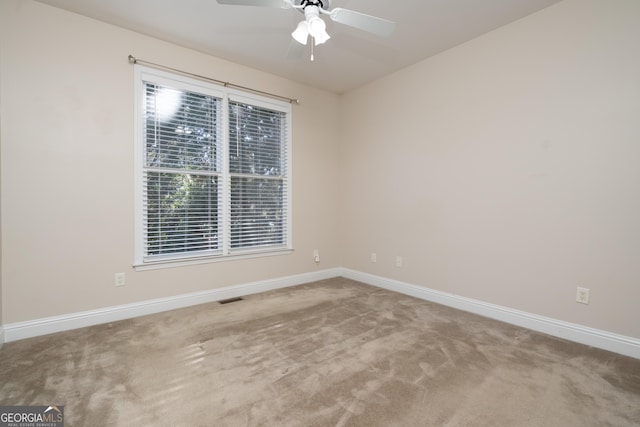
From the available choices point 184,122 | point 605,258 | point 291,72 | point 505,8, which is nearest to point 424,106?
point 505,8

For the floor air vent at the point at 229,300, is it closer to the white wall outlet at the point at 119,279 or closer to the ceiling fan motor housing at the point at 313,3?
the white wall outlet at the point at 119,279

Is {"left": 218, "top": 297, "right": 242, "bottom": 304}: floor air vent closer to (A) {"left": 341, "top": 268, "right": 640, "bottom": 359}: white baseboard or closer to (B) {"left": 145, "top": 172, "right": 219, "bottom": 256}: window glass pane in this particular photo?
(B) {"left": 145, "top": 172, "right": 219, "bottom": 256}: window glass pane

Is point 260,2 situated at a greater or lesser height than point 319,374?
greater

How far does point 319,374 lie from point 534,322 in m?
2.02

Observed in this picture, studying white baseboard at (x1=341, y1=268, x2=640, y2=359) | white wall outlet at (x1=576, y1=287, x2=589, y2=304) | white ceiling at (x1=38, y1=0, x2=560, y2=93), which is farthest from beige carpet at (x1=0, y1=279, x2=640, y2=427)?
white ceiling at (x1=38, y1=0, x2=560, y2=93)

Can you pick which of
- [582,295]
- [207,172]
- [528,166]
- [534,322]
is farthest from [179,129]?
[582,295]

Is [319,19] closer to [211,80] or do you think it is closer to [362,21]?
[362,21]

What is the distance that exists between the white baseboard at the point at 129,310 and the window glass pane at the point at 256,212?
53cm

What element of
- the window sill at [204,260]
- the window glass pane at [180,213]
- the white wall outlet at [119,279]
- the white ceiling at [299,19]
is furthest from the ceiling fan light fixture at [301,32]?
the white wall outlet at [119,279]

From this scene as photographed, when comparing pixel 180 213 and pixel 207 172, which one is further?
pixel 207 172

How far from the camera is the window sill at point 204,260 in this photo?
Result: 2.98m

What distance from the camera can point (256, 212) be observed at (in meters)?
3.80

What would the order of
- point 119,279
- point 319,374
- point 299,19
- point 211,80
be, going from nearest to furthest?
point 319,374, point 299,19, point 119,279, point 211,80

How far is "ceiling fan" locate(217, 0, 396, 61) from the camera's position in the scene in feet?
5.94
